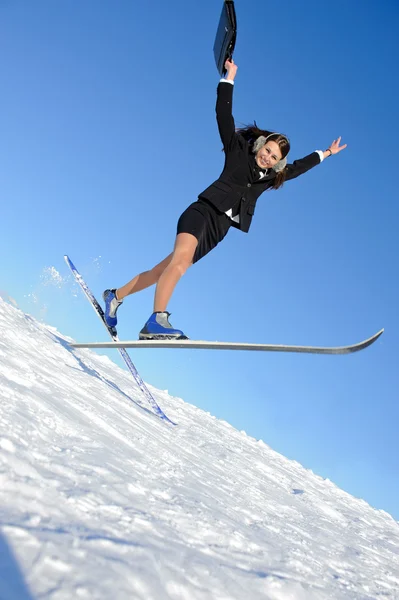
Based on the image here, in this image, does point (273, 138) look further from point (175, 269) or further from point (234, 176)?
point (175, 269)

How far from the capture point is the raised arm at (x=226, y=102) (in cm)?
371

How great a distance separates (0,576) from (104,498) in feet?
2.40

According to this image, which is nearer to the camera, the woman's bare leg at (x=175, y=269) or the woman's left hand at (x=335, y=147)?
the woman's bare leg at (x=175, y=269)

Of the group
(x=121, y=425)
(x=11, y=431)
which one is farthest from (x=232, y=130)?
(x=11, y=431)

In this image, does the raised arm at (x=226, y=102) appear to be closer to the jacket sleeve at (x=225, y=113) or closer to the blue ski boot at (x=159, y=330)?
the jacket sleeve at (x=225, y=113)

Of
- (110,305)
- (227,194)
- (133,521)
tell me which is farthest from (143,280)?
(133,521)

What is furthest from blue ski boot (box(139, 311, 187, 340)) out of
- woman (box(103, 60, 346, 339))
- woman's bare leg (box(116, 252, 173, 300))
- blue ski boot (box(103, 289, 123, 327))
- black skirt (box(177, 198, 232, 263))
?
blue ski boot (box(103, 289, 123, 327))

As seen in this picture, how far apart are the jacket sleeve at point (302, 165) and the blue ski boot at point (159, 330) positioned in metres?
1.81

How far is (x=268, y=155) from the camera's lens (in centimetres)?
381

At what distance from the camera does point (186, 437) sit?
5.11 meters

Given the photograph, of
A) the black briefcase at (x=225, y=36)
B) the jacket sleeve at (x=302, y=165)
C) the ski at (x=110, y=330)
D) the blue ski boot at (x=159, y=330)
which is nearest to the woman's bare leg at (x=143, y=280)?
the ski at (x=110, y=330)

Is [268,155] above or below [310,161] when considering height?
below

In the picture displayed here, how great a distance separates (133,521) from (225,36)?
3.64 meters

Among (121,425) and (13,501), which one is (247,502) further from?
(13,501)
